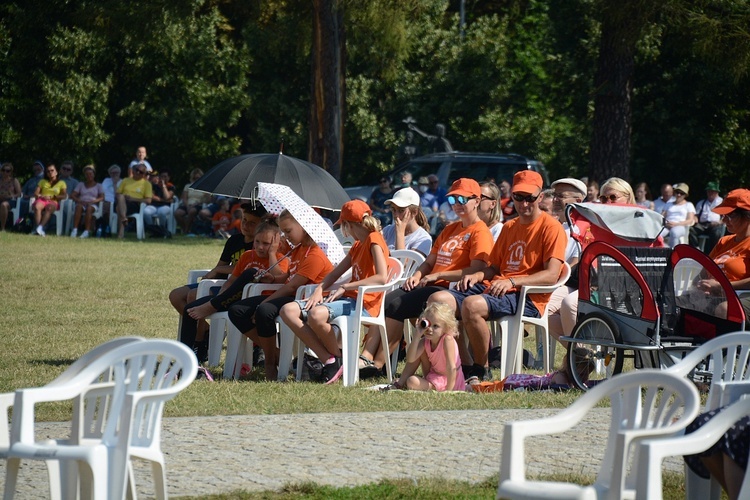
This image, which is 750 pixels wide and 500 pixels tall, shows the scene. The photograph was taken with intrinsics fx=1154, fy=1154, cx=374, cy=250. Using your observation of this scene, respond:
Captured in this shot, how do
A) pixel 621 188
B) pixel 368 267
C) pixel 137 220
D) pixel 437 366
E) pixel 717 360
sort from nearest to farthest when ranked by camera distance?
pixel 717 360, pixel 437 366, pixel 368 267, pixel 621 188, pixel 137 220

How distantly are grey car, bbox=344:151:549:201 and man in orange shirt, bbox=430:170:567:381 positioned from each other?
14923mm

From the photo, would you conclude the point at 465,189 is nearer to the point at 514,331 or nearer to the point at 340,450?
the point at 514,331

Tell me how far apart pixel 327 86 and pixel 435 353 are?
13.8 m

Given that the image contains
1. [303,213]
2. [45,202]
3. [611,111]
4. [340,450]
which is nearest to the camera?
[340,450]

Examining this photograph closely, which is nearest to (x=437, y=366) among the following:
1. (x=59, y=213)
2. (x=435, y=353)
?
(x=435, y=353)

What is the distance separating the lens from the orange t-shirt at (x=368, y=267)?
29.1 feet

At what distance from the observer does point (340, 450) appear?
6.06m

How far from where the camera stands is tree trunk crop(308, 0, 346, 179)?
20.8 m

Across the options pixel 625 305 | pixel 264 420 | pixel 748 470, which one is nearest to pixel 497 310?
pixel 625 305

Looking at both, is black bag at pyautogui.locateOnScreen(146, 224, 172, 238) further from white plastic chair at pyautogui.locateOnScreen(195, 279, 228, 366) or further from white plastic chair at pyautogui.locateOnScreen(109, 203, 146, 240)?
white plastic chair at pyautogui.locateOnScreen(195, 279, 228, 366)

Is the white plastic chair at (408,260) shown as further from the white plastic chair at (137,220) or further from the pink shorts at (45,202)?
the pink shorts at (45,202)

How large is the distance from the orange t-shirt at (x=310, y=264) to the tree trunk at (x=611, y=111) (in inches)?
537

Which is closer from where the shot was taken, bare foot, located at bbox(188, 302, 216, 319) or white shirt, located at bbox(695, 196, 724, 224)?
bare foot, located at bbox(188, 302, 216, 319)

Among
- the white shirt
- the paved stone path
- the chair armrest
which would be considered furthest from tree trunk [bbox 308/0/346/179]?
the paved stone path
